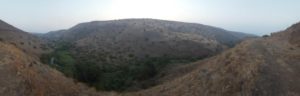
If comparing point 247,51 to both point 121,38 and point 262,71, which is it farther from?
point 121,38

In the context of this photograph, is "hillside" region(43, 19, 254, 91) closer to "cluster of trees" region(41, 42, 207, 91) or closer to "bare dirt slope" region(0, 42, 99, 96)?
"cluster of trees" region(41, 42, 207, 91)

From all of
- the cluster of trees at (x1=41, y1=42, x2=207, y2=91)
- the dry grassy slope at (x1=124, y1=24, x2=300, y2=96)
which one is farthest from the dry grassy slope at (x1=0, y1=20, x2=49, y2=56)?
the dry grassy slope at (x1=124, y1=24, x2=300, y2=96)

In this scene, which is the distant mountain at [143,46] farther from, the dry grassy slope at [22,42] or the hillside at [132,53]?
the dry grassy slope at [22,42]

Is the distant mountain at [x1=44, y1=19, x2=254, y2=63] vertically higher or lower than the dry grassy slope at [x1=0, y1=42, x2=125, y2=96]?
lower

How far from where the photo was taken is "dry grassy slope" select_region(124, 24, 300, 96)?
63.6 feet

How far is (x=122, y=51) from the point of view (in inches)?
2756

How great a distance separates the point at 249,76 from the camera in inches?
792

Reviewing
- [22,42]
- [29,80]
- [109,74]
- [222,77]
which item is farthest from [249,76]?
[22,42]

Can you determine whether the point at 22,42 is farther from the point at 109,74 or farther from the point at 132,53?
the point at 109,74

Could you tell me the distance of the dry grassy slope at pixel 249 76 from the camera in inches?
763

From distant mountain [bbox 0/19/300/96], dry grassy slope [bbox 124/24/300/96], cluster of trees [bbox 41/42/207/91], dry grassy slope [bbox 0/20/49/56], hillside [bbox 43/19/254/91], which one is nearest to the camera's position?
distant mountain [bbox 0/19/300/96]

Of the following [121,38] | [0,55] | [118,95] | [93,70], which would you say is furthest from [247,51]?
[121,38]

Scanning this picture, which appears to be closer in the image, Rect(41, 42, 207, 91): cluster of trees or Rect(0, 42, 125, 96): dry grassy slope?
Rect(0, 42, 125, 96): dry grassy slope

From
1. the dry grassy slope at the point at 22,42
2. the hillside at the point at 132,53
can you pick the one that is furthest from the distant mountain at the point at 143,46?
the dry grassy slope at the point at 22,42
